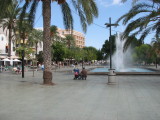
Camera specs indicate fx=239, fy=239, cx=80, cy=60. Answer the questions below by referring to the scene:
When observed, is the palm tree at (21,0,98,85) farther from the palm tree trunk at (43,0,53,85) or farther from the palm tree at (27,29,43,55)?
the palm tree at (27,29,43,55)

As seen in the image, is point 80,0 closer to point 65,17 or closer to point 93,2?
point 93,2

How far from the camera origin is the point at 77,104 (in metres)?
8.50

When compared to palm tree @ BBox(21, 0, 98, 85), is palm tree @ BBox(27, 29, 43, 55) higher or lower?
higher

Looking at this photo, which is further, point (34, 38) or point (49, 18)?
point (34, 38)

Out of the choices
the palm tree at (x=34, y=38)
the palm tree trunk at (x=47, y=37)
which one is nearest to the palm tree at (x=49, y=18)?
the palm tree trunk at (x=47, y=37)

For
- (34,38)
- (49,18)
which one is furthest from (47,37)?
(34,38)

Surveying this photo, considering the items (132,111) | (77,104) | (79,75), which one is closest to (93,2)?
(79,75)

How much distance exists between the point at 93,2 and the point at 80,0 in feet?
3.30

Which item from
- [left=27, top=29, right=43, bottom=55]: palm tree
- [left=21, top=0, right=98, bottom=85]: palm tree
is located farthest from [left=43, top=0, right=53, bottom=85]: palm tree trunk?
[left=27, top=29, right=43, bottom=55]: palm tree

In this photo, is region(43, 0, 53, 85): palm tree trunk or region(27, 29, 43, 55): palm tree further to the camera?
region(27, 29, 43, 55): palm tree

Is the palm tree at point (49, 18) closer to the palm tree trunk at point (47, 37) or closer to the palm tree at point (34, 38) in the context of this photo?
the palm tree trunk at point (47, 37)

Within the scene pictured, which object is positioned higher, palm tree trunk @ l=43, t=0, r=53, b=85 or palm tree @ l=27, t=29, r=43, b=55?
palm tree @ l=27, t=29, r=43, b=55

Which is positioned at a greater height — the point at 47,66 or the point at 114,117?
the point at 47,66

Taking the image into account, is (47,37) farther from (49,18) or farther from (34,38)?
(34,38)
